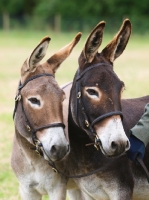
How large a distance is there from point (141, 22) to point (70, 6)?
41.5 feet

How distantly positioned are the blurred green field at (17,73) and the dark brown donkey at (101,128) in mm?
2223

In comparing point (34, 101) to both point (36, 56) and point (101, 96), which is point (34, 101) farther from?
point (101, 96)

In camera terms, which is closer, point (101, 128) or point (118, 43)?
point (101, 128)

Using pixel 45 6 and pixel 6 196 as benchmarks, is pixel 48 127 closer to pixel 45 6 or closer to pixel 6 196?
pixel 6 196

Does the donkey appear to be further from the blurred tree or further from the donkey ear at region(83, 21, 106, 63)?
the blurred tree

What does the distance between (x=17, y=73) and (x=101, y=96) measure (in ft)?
55.7

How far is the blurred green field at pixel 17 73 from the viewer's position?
28.5 feet

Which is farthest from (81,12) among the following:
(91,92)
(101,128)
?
(101,128)

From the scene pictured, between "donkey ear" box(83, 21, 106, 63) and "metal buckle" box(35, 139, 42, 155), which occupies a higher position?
"donkey ear" box(83, 21, 106, 63)

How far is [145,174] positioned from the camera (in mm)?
5348

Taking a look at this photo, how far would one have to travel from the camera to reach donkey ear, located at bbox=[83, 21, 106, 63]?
16.3 feet

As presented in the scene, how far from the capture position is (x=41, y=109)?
4992mm

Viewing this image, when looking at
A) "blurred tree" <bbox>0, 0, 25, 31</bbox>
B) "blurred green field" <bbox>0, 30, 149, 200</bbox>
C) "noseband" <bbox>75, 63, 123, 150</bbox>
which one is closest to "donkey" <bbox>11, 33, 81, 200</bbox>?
"noseband" <bbox>75, 63, 123, 150</bbox>

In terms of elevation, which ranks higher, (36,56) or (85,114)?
(36,56)
